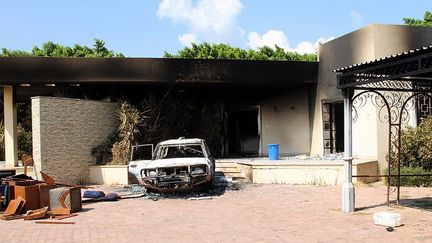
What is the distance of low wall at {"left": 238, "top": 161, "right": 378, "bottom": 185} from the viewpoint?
14383 millimetres

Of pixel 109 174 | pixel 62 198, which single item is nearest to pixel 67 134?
pixel 109 174

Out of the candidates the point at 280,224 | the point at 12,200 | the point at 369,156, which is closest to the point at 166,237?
the point at 280,224

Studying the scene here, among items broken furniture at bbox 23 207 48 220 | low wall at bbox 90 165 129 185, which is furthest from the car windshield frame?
broken furniture at bbox 23 207 48 220

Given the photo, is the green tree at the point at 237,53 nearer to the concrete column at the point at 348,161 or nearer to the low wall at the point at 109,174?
the low wall at the point at 109,174

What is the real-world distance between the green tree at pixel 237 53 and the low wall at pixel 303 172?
18169 mm

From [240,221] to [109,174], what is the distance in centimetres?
816

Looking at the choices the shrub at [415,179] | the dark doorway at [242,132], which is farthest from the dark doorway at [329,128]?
the shrub at [415,179]

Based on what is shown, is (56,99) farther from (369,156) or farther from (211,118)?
(369,156)

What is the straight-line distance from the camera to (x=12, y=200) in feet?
34.4

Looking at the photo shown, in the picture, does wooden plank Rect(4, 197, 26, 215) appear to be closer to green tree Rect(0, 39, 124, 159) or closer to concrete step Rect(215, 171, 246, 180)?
concrete step Rect(215, 171, 246, 180)

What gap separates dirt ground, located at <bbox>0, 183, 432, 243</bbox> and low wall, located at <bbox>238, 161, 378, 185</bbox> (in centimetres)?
175

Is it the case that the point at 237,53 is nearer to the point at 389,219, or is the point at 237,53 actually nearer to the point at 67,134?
the point at 67,134

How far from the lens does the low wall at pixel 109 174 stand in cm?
1576

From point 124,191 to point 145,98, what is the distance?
573 cm
